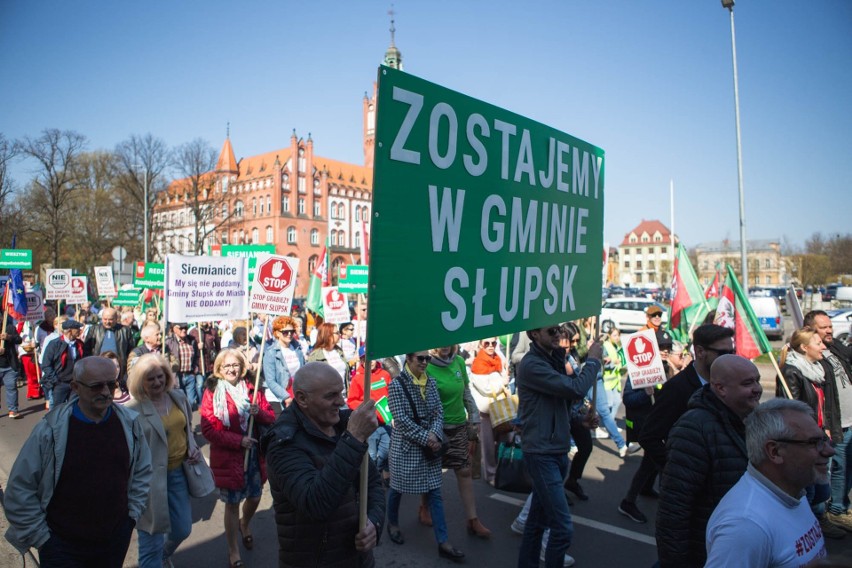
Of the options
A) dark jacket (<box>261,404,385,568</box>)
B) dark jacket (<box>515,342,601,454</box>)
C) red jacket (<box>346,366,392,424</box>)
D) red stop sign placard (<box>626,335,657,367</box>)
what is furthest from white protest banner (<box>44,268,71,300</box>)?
dark jacket (<box>261,404,385,568</box>)

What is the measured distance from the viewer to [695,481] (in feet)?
8.32

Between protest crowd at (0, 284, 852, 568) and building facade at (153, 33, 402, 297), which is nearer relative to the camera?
protest crowd at (0, 284, 852, 568)

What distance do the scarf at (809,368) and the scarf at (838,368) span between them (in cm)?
27

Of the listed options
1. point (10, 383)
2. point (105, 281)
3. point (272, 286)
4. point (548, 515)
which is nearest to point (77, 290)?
point (105, 281)

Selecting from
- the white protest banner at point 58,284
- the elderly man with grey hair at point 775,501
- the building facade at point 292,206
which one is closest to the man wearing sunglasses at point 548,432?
the elderly man with grey hair at point 775,501

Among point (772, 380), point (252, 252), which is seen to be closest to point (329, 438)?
point (252, 252)

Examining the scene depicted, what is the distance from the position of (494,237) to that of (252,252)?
10.2 meters

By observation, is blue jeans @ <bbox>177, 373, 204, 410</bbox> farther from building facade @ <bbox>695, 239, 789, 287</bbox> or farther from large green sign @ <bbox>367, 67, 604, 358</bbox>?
building facade @ <bbox>695, 239, 789, 287</bbox>

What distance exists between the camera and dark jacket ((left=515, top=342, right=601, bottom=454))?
3.83 metres

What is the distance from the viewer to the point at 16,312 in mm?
11789

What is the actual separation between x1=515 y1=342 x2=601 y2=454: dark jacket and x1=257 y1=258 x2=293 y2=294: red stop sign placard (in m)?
4.10

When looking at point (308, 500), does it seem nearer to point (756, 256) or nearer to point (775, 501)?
point (775, 501)

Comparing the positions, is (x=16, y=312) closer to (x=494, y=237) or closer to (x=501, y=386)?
(x=501, y=386)

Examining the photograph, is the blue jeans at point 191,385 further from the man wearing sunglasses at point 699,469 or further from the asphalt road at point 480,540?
the man wearing sunglasses at point 699,469
